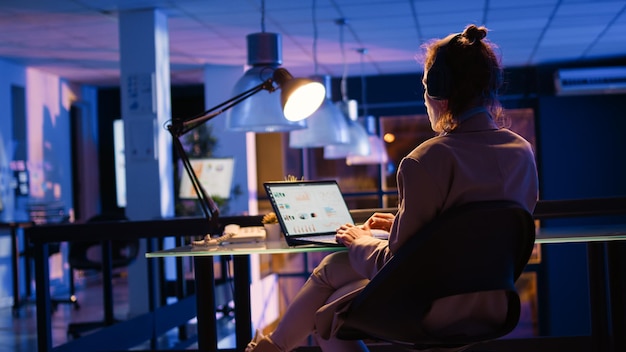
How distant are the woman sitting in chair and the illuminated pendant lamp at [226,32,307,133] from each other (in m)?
1.99

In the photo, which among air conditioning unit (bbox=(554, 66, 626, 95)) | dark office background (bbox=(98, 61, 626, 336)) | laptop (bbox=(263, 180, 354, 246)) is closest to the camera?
laptop (bbox=(263, 180, 354, 246))

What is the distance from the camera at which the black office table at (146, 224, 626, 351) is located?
2598 millimetres

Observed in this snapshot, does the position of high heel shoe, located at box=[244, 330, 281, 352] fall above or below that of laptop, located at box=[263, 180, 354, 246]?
below

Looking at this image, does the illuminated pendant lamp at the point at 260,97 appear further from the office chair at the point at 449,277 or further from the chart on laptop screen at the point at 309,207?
the office chair at the point at 449,277

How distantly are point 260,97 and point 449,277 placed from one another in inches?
106

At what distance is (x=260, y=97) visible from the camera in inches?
181

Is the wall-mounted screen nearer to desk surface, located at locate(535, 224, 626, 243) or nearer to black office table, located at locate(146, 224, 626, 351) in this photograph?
black office table, located at locate(146, 224, 626, 351)

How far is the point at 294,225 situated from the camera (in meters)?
3.03

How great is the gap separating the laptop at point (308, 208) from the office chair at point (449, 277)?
2.50 ft

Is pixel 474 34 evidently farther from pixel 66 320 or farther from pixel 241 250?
pixel 66 320

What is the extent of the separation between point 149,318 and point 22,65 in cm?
579

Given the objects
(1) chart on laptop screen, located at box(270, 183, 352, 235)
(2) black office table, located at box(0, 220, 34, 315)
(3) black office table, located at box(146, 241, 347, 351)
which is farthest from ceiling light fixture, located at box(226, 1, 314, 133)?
(2) black office table, located at box(0, 220, 34, 315)

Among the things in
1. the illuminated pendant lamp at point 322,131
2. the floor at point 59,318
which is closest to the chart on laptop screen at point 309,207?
the illuminated pendant lamp at point 322,131

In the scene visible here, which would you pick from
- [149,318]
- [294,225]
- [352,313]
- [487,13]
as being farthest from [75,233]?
[487,13]
